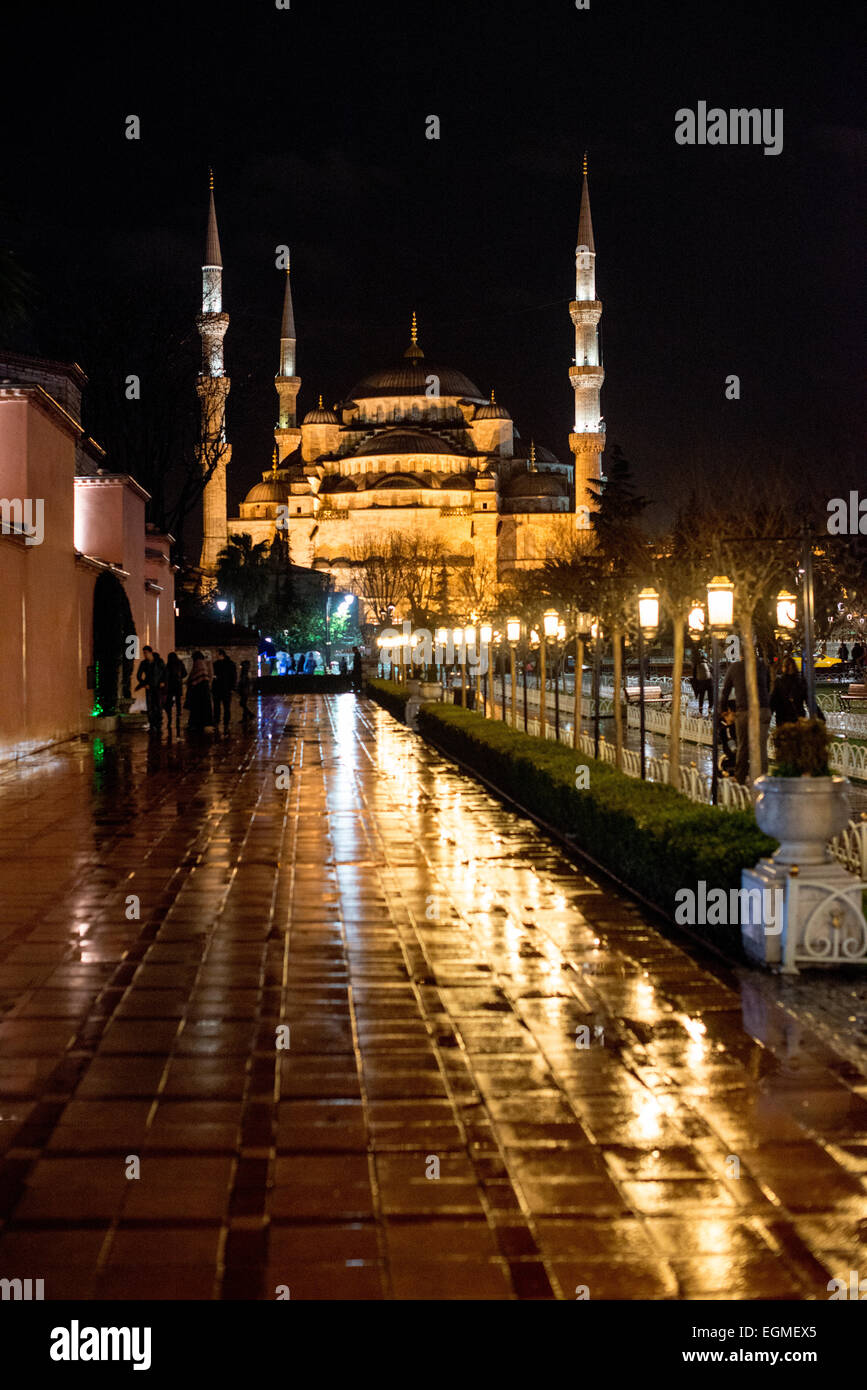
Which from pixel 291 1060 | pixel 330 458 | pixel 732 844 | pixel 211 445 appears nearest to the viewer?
pixel 291 1060

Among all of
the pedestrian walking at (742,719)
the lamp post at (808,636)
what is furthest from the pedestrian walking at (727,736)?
the lamp post at (808,636)

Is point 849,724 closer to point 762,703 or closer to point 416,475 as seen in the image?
point 762,703

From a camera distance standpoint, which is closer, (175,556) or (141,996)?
(141,996)

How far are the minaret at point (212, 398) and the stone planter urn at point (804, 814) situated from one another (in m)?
36.4

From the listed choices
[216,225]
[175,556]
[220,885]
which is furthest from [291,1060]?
[216,225]

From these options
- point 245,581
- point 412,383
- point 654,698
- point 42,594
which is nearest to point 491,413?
point 412,383

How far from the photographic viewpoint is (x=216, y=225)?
2645 inches

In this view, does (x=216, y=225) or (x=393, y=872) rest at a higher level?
(x=216, y=225)

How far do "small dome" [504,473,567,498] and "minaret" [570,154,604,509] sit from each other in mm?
15867

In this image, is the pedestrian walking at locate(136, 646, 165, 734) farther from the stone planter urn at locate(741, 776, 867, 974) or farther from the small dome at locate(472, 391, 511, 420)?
the small dome at locate(472, 391, 511, 420)

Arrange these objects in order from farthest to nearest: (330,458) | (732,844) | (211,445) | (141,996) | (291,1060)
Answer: (330,458)
(211,445)
(732,844)
(141,996)
(291,1060)
